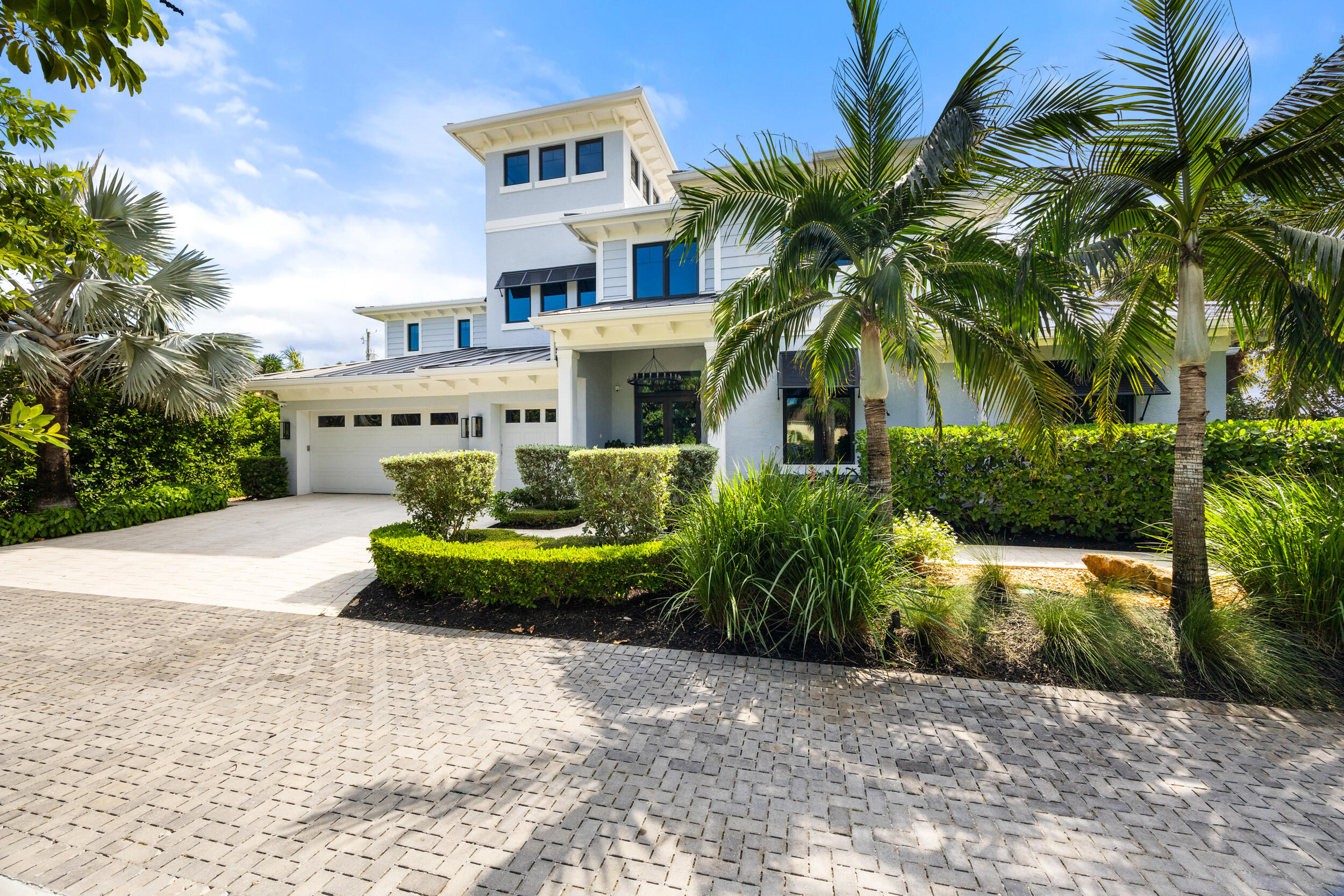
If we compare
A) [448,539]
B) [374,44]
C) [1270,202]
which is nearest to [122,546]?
[448,539]

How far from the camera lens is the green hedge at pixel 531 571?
558cm

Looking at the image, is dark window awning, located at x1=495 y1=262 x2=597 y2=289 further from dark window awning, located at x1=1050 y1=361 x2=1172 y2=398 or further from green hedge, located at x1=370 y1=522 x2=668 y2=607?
dark window awning, located at x1=1050 y1=361 x2=1172 y2=398

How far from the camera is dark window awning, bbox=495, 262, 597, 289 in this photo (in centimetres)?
1538

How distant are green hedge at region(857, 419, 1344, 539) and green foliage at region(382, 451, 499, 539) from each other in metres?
6.51

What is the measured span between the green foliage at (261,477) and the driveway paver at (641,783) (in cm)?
1204

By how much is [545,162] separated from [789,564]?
1564 cm

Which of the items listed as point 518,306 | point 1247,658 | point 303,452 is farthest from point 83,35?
point 303,452

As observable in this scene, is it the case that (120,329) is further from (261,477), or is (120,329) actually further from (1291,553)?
(1291,553)

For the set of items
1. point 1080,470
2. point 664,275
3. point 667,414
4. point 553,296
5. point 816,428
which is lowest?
point 1080,470

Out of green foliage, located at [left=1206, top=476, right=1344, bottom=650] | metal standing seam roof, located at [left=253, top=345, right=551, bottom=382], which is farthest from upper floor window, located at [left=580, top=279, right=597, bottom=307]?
green foliage, located at [left=1206, top=476, right=1344, bottom=650]

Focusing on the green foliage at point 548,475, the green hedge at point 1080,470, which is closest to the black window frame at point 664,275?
the green foliage at point 548,475

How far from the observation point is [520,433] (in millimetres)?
14734

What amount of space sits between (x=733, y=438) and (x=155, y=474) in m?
12.9

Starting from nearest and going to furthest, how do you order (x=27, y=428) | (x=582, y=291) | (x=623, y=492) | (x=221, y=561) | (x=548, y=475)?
(x=27, y=428) < (x=623, y=492) < (x=221, y=561) < (x=548, y=475) < (x=582, y=291)
